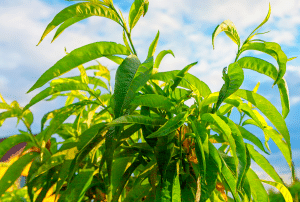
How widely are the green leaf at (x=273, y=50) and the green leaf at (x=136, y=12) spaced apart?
348mm

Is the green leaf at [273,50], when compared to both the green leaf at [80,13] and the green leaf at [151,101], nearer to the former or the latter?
the green leaf at [151,101]

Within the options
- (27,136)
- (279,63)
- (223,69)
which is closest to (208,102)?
(223,69)

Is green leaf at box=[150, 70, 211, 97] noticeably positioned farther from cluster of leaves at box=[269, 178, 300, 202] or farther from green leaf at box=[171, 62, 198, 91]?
cluster of leaves at box=[269, 178, 300, 202]

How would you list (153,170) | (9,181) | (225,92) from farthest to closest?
(9,181) → (153,170) → (225,92)

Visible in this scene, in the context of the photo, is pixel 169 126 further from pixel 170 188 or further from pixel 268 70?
pixel 268 70

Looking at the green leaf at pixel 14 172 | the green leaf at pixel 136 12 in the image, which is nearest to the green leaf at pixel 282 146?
the green leaf at pixel 136 12

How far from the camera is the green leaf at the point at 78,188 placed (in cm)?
83

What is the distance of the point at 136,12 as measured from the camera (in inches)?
34.1

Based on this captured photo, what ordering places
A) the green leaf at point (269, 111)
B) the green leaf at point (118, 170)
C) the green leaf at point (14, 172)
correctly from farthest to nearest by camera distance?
the green leaf at point (14, 172) < the green leaf at point (118, 170) < the green leaf at point (269, 111)

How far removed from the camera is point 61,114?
3.14ft

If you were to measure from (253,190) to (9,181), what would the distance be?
84 cm

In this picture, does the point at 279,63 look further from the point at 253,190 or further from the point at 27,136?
the point at 27,136

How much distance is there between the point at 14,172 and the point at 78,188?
35cm

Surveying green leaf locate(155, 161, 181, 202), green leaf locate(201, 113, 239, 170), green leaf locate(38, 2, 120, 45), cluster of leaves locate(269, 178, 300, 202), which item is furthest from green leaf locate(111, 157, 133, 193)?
cluster of leaves locate(269, 178, 300, 202)
